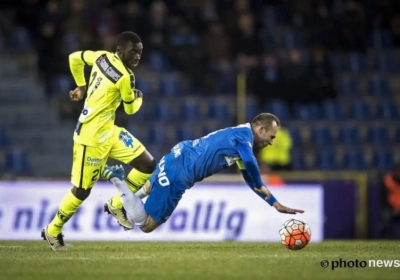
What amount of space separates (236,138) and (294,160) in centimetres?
958

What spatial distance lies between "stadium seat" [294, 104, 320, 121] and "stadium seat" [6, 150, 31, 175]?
5.73 m

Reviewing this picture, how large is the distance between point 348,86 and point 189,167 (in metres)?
11.2

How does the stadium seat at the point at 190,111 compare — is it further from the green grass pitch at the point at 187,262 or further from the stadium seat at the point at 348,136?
the green grass pitch at the point at 187,262

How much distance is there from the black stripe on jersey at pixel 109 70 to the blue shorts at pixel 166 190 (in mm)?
1095

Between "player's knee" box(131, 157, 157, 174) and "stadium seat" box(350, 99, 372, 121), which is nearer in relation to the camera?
"player's knee" box(131, 157, 157, 174)

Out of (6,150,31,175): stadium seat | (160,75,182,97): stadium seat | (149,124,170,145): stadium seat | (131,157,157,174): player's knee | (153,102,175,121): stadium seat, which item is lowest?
(6,150,31,175): stadium seat

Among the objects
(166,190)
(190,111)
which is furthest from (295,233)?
(190,111)

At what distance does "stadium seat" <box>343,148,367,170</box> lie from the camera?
66.5 feet

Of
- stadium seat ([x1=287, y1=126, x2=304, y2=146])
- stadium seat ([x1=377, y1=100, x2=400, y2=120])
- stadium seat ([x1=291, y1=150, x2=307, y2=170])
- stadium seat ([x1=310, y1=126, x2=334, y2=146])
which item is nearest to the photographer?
stadium seat ([x1=291, y1=150, x2=307, y2=170])

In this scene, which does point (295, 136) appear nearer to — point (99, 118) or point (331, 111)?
point (331, 111)

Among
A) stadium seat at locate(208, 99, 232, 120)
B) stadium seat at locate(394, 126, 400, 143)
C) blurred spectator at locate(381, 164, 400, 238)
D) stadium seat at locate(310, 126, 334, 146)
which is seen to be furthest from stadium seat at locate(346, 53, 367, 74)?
blurred spectator at locate(381, 164, 400, 238)

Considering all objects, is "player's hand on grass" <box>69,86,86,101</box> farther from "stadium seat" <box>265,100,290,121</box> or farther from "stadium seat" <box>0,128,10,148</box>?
"stadium seat" <box>265,100,290,121</box>

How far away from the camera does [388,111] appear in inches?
830

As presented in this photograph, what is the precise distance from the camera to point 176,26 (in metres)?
21.0
